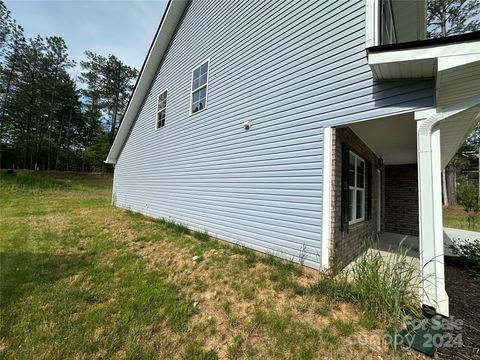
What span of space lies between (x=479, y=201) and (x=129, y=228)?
13.1 metres

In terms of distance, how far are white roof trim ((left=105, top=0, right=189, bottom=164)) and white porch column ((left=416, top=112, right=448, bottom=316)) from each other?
877 cm

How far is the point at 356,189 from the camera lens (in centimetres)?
533

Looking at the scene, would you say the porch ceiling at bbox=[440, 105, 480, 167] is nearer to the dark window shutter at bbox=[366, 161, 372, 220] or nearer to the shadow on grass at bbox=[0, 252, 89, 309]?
the dark window shutter at bbox=[366, 161, 372, 220]

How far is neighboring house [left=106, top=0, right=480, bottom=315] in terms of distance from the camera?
2.80 m

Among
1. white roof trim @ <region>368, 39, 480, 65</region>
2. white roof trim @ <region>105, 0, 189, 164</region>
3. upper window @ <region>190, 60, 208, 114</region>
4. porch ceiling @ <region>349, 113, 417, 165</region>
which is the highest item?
white roof trim @ <region>105, 0, 189, 164</region>

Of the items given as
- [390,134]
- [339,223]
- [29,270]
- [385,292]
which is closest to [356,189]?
[390,134]

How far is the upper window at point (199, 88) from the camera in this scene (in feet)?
22.6

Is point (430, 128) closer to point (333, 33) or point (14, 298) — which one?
point (333, 33)

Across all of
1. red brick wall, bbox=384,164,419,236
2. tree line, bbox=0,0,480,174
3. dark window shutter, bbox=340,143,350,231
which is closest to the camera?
dark window shutter, bbox=340,143,350,231

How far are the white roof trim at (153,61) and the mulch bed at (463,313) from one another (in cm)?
1027

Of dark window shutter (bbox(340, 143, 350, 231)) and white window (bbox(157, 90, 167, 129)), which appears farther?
white window (bbox(157, 90, 167, 129))

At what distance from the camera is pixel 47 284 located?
3.41 m

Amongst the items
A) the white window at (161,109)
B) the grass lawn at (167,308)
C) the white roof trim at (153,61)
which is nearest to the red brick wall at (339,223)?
the grass lawn at (167,308)

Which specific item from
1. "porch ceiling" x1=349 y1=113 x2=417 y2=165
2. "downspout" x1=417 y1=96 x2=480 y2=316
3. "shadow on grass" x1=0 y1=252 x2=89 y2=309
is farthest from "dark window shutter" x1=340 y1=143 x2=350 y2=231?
"shadow on grass" x1=0 y1=252 x2=89 y2=309
